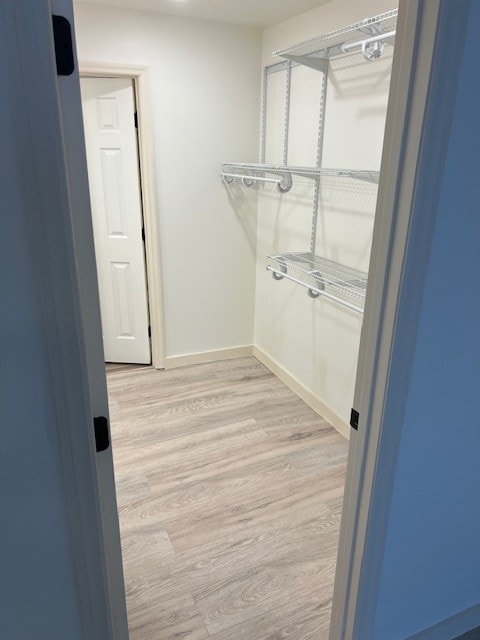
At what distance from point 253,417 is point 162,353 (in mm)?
968

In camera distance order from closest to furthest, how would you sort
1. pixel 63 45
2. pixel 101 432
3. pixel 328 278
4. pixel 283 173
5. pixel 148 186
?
pixel 63 45
pixel 101 432
pixel 328 278
pixel 283 173
pixel 148 186

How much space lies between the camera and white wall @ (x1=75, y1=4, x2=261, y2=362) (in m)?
2.79

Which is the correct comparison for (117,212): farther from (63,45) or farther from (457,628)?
(457,628)

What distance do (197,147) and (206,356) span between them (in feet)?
5.16

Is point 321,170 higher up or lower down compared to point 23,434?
higher up

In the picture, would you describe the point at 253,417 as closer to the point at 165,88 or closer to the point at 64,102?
the point at 165,88

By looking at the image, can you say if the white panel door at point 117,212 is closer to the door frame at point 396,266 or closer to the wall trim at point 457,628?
the door frame at point 396,266

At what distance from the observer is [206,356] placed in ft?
12.0

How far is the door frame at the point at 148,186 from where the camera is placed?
2.81 metres

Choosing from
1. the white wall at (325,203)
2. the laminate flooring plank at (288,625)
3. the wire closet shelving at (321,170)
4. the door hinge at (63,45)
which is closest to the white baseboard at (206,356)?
the white wall at (325,203)

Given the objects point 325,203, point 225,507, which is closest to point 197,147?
point 325,203

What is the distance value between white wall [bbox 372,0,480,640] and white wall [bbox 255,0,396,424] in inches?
47.8

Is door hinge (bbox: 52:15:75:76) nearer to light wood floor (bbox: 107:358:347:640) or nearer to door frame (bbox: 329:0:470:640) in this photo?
door frame (bbox: 329:0:470:640)

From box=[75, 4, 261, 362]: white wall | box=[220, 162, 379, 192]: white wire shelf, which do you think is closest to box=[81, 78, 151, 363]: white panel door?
box=[75, 4, 261, 362]: white wall
